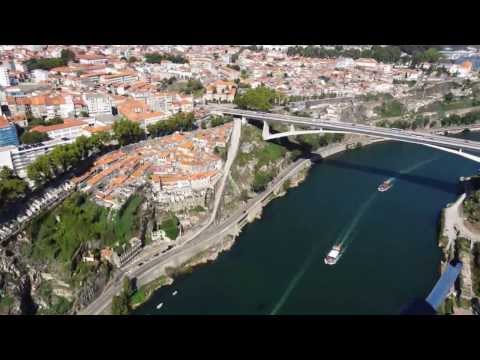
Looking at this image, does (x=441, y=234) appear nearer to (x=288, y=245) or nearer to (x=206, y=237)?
(x=288, y=245)

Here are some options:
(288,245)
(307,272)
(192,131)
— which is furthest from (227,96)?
(307,272)

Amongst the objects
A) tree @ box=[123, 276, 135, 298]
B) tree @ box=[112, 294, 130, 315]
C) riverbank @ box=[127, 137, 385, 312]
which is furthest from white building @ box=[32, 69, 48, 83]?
tree @ box=[112, 294, 130, 315]

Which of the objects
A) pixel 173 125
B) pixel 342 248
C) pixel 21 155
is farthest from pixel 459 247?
pixel 21 155

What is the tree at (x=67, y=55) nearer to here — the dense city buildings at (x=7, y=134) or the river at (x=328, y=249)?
the dense city buildings at (x=7, y=134)

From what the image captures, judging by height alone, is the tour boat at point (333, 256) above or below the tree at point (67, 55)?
below

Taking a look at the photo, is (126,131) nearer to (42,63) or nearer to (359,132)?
(359,132)

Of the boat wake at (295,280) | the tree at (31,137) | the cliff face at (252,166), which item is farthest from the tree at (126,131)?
the boat wake at (295,280)

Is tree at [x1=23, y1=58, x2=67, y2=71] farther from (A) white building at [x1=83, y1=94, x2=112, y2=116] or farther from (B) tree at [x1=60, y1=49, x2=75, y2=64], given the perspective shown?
(A) white building at [x1=83, y1=94, x2=112, y2=116]
